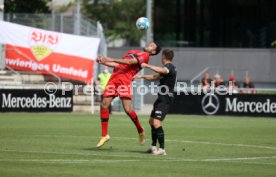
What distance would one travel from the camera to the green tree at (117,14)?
273ft

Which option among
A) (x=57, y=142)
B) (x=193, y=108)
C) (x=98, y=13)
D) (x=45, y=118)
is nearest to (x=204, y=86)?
(x=193, y=108)

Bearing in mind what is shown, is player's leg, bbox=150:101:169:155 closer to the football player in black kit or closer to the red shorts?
the football player in black kit

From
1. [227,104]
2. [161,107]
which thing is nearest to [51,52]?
[227,104]

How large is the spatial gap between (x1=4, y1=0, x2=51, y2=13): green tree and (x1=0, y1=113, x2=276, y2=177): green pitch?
68.5 feet

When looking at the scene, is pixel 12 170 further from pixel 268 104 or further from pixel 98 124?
pixel 268 104

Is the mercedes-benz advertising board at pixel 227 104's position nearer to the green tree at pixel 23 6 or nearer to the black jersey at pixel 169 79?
the green tree at pixel 23 6

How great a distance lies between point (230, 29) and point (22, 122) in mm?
26664

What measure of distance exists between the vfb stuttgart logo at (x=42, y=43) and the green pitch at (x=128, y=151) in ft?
28.5

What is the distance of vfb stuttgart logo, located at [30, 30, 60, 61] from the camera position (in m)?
36.2

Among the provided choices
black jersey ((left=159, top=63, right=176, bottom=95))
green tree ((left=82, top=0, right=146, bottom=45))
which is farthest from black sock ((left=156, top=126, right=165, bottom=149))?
green tree ((left=82, top=0, right=146, bottom=45))

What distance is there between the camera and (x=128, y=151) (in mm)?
17047

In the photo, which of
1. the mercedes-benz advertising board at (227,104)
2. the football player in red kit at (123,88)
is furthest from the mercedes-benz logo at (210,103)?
the football player in red kit at (123,88)

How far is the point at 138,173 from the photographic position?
13141 mm

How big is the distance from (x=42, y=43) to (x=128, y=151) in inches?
788
